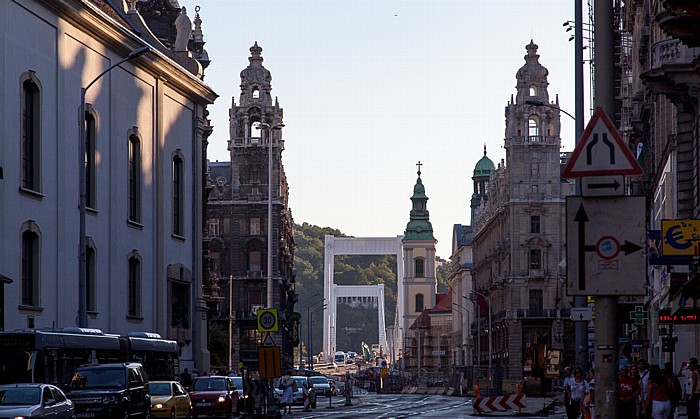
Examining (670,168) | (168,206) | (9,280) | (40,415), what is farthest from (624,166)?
(168,206)

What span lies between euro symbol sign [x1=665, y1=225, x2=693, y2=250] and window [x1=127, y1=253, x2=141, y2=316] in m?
30.7

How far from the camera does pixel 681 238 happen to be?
3089 centimetres

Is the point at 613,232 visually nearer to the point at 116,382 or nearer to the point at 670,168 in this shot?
the point at 116,382

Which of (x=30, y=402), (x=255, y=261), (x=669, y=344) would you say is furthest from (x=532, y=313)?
(x=30, y=402)

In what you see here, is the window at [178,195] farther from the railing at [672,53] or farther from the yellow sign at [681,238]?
the yellow sign at [681,238]

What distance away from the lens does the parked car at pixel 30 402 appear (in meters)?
26.1

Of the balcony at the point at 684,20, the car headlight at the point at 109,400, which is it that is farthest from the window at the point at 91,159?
the balcony at the point at 684,20

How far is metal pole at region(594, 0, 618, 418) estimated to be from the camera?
9984 millimetres

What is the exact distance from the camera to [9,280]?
41.1 metres

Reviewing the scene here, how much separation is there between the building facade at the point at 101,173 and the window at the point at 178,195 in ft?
0.24

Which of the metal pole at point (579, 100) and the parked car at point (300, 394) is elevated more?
the metal pole at point (579, 100)

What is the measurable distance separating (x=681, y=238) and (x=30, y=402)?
1472 cm

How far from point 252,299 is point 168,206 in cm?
7041

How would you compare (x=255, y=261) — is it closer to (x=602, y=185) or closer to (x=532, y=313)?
(x=532, y=313)
